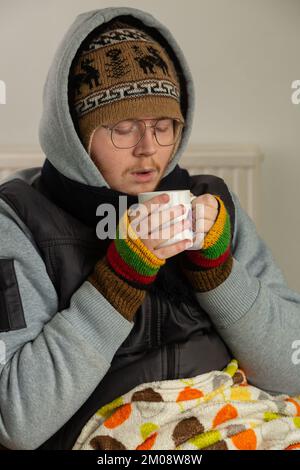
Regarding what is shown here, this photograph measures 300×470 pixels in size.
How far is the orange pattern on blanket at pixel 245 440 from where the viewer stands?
3.64 ft

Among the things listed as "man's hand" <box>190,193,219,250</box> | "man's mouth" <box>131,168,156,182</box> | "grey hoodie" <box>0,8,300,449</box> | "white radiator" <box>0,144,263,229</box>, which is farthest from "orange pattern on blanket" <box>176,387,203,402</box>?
"white radiator" <box>0,144,263,229</box>

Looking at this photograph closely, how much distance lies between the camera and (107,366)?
112 cm

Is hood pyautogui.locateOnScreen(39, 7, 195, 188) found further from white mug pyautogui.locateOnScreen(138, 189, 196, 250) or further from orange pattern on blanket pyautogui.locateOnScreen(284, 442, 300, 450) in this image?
orange pattern on blanket pyautogui.locateOnScreen(284, 442, 300, 450)

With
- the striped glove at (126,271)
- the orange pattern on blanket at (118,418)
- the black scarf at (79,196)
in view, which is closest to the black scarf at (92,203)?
the black scarf at (79,196)

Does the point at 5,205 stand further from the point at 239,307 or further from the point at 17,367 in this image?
Result: the point at 239,307

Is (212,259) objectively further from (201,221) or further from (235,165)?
(235,165)

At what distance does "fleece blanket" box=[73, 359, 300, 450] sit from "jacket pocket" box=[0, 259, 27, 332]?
0.67 ft

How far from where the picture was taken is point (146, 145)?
122 centimetres

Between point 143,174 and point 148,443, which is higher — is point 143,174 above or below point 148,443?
above

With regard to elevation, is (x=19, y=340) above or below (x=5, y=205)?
below

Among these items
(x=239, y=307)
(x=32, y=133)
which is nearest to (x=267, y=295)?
(x=239, y=307)

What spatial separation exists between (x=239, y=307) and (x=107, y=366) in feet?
0.87

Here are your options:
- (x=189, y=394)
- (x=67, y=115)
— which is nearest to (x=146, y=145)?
(x=67, y=115)

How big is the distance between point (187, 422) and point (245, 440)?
10 cm
